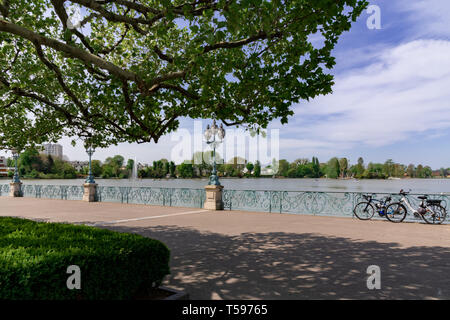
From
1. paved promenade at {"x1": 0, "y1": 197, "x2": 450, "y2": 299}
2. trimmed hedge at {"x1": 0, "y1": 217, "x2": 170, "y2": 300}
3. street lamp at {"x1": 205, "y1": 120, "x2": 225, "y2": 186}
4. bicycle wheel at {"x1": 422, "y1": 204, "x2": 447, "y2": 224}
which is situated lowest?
paved promenade at {"x1": 0, "y1": 197, "x2": 450, "y2": 299}

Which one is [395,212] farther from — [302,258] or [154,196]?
[154,196]

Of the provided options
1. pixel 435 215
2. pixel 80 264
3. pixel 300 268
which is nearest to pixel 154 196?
pixel 435 215

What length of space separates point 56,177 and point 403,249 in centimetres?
12416

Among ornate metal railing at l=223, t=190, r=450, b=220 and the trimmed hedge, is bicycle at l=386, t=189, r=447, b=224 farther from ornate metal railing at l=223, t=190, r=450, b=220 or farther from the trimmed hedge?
the trimmed hedge

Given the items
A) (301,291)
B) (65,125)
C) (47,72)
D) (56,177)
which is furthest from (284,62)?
(56,177)

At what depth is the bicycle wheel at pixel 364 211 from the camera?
45.4 feet

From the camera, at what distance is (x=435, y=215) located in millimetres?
12664

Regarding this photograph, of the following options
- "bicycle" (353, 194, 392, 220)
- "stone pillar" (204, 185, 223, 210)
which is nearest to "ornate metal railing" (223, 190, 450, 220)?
"bicycle" (353, 194, 392, 220)

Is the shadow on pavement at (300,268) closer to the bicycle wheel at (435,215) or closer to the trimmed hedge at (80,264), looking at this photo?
the trimmed hedge at (80,264)

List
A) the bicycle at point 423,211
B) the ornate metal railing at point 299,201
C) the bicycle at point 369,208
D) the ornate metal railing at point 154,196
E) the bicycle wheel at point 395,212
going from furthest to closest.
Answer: the ornate metal railing at point 154,196 → the ornate metal railing at point 299,201 → the bicycle at point 369,208 → the bicycle wheel at point 395,212 → the bicycle at point 423,211

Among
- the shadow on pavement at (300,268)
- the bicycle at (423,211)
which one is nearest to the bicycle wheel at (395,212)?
the bicycle at (423,211)

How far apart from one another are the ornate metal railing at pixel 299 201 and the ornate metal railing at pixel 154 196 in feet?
7.83

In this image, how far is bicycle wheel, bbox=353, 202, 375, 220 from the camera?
13.8m

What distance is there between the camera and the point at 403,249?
812cm
